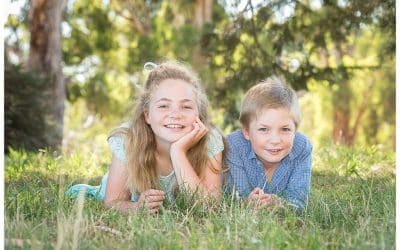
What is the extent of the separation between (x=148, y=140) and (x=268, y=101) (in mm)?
642

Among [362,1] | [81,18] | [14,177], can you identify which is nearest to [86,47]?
[81,18]

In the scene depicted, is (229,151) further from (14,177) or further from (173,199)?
(14,177)

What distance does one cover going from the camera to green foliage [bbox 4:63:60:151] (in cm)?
898

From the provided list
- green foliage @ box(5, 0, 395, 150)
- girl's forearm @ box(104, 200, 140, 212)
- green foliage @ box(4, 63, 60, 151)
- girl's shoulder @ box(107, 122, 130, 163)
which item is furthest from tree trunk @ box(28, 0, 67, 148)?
girl's forearm @ box(104, 200, 140, 212)

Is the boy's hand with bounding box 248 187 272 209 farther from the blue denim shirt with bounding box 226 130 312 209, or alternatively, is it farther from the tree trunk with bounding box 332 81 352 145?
the tree trunk with bounding box 332 81 352 145

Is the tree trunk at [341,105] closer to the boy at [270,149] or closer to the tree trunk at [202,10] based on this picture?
the tree trunk at [202,10]

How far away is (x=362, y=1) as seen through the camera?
695cm

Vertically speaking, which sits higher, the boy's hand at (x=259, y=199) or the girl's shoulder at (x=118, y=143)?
the girl's shoulder at (x=118, y=143)

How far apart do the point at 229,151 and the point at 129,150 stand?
528 millimetres

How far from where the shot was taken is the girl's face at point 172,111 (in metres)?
3.48

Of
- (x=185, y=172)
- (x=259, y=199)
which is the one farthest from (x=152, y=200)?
(x=259, y=199)

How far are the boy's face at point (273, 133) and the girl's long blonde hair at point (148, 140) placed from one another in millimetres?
265

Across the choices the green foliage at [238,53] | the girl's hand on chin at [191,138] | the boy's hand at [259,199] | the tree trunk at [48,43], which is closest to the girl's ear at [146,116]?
the girl's hand on chin at [191,138]

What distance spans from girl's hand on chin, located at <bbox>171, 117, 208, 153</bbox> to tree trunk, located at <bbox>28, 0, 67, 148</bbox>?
6902 millimetres
